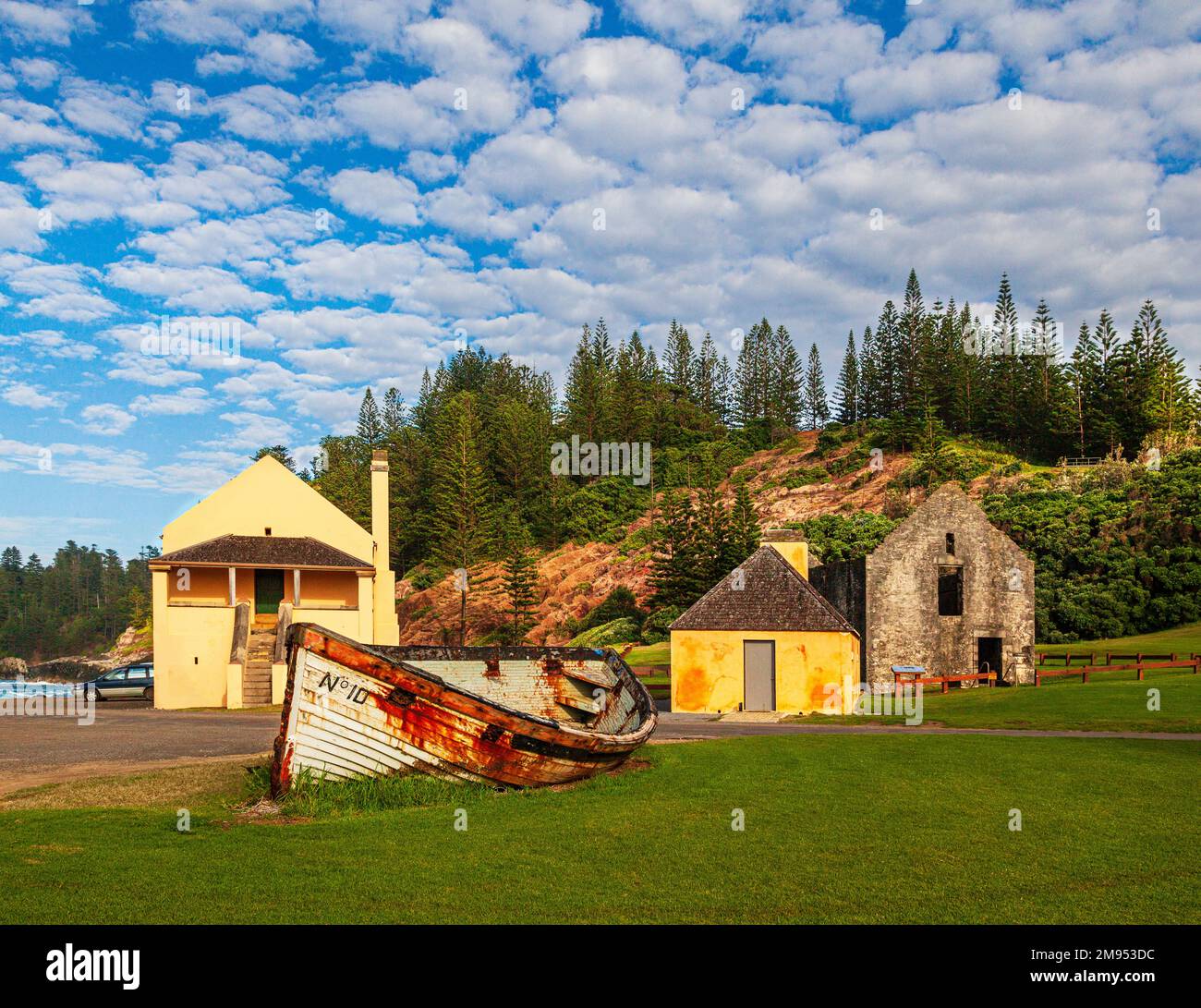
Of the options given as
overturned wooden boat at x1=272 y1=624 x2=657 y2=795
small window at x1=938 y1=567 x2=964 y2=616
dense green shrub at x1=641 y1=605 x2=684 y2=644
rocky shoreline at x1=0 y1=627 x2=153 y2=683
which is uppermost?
small window at x1=938 y1=567 x2=964 y2=616

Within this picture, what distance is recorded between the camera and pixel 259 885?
25.4 ft

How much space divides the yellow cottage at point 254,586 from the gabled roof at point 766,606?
1298 centimetres

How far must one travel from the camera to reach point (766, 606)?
28.8 m

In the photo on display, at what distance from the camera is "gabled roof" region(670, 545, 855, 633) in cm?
2809

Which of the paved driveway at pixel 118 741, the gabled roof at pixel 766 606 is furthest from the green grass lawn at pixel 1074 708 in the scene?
the paved driveway at pixel 118 741

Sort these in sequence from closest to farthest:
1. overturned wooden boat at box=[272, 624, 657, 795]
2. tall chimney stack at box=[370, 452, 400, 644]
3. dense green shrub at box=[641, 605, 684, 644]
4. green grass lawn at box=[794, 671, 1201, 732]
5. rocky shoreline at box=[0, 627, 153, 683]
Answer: overturned wooden boat at box=[272, 624, 657, 795], green grass lawn at box=[794, 671, 1201, 732], tall chimney stack at box=[370, 452, 400, 644], dense green shrub at box=[641, 605, 684, 644], rocky shoreline at box=[0, 627, 153, 683]

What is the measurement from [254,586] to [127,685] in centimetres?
629

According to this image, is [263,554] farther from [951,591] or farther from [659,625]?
[951,591]

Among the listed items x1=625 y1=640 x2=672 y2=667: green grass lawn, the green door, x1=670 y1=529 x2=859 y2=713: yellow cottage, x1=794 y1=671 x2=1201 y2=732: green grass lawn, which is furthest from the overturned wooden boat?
x1=625 y1=640 x2=672 y2=667: green grass lawn

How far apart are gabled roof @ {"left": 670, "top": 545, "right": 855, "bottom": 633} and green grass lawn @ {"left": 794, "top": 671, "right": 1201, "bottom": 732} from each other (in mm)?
2934

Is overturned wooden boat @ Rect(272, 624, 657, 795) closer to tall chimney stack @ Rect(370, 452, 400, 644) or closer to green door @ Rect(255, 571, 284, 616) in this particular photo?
green door @ Rect(255, 571, 284, 616)

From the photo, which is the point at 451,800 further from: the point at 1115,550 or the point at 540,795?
the point at 1115,550

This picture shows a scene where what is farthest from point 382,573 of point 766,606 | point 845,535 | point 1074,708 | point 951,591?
point 845,535
